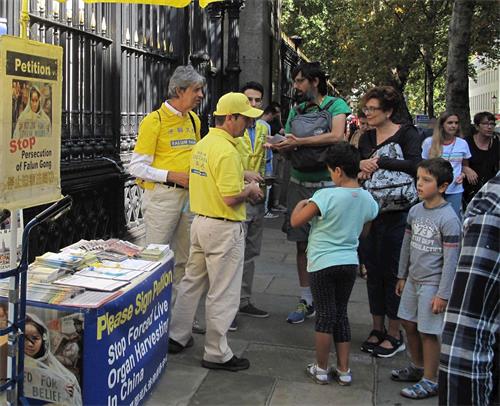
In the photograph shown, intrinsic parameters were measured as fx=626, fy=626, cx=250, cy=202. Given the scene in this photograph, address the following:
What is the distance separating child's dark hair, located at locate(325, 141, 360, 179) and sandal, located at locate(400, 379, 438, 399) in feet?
4.52

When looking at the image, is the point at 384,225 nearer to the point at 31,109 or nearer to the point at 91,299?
the point at 91,299

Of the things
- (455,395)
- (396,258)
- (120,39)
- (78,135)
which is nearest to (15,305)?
(455,395)

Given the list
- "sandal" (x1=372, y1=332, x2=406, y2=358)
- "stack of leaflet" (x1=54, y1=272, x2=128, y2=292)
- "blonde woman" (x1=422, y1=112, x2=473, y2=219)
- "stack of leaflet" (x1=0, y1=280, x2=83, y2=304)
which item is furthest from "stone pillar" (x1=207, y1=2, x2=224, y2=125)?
"stack of leaflet" (x1=0, y1=280, x2=83, y2=304)

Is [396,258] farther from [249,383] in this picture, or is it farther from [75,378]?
[75,378]

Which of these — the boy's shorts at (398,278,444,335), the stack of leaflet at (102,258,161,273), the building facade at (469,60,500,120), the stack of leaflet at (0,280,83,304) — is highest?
the building facade at (469,60,500,120)

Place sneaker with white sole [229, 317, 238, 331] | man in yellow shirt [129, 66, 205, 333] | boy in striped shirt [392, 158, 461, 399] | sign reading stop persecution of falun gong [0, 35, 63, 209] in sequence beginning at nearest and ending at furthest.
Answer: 1. sign reading stop persecution of falun gong [0, 35, 63, 209]
2. boy in striped shirt [392, 158, 461, 399]
3. man in yellow shirt [129, 66, 205, 333]
4. sneaker with white sole [229, 317, 238, 331]

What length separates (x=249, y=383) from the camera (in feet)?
13.5

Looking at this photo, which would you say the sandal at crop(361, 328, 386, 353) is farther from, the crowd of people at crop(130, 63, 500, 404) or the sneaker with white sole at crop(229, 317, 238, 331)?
the sneaker with white sole at crop(229, 317, 238, 331)

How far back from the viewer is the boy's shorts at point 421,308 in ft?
12.5

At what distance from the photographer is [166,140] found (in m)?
4.66

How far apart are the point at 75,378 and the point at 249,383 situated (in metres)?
1.46

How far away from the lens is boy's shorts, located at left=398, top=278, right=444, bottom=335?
3814 millimetres

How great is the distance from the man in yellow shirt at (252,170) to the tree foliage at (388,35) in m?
16.2

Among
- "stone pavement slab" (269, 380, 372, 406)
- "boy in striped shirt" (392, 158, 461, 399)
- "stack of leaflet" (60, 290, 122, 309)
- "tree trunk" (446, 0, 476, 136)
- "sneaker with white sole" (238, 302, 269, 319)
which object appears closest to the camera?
"stack of leaflet" (60, 290, 122, 309)
